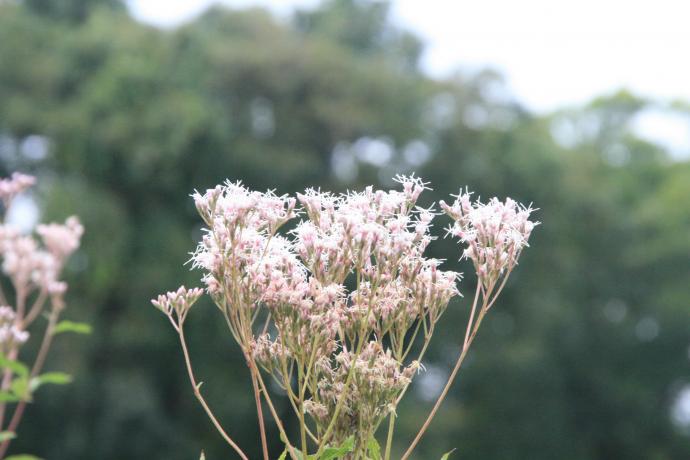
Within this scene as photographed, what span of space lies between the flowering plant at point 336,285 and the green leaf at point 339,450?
0.16 ft

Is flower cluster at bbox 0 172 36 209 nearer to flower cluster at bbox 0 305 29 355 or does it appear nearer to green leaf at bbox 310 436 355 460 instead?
flower cluster at bbox 0 305 29 355

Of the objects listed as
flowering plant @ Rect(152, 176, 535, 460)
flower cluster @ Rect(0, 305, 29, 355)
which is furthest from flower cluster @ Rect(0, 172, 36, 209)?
flowering plant @ Rect(152, 176, 535, 460)

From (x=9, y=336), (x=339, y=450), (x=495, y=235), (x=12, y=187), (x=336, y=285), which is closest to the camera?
(x=339, y=450)

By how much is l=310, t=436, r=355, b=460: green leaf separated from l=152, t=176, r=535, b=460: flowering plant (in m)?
0.05

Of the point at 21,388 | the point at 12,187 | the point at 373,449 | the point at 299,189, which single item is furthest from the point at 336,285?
the point at 299,189

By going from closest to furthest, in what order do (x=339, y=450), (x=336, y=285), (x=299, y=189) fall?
(x=339, y=450) → (x=336, y=285) → (x=299, y=189)

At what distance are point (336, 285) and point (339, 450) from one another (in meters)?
0.54

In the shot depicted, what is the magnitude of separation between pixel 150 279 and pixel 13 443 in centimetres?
481

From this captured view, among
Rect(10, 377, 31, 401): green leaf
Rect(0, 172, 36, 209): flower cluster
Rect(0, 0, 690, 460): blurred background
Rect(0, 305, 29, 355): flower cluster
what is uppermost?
Rect(0, 0, 690, 460): blurred background

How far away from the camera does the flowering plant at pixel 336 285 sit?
3.02m

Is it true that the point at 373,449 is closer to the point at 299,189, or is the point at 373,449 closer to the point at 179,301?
the point at 179,301

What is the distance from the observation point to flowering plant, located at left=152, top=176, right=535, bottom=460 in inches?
119

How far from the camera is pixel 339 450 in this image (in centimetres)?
283

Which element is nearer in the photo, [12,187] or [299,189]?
[12,187]
